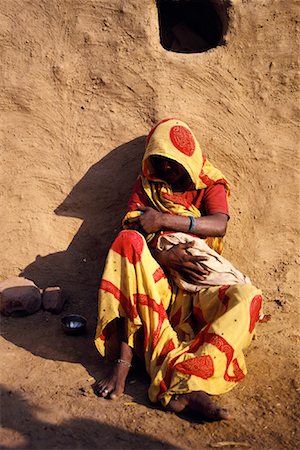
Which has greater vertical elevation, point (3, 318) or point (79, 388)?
point (79, 388)

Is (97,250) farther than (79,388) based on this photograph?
Yes

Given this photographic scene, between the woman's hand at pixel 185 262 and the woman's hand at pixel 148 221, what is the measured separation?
0.54 ft

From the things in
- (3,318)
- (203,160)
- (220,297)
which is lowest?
(3,318)

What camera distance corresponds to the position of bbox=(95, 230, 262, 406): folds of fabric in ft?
10.8

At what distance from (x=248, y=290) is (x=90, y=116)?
71.8 inches

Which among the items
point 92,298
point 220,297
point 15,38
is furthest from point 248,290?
point 15,38

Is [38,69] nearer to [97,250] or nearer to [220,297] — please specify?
[97,250]

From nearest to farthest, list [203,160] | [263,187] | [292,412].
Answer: [292,412]
[203,160]
[263,187]

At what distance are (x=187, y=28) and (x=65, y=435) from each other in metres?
3.25

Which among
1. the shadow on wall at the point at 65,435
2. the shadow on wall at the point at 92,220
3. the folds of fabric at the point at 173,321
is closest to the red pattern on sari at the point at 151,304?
the folds of fabric at the point at 173,321

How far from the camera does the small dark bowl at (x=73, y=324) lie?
158 inches

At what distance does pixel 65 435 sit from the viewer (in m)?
2.98

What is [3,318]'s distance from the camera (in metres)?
4.23

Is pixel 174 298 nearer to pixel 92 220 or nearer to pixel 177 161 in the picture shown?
pixel 177 161
